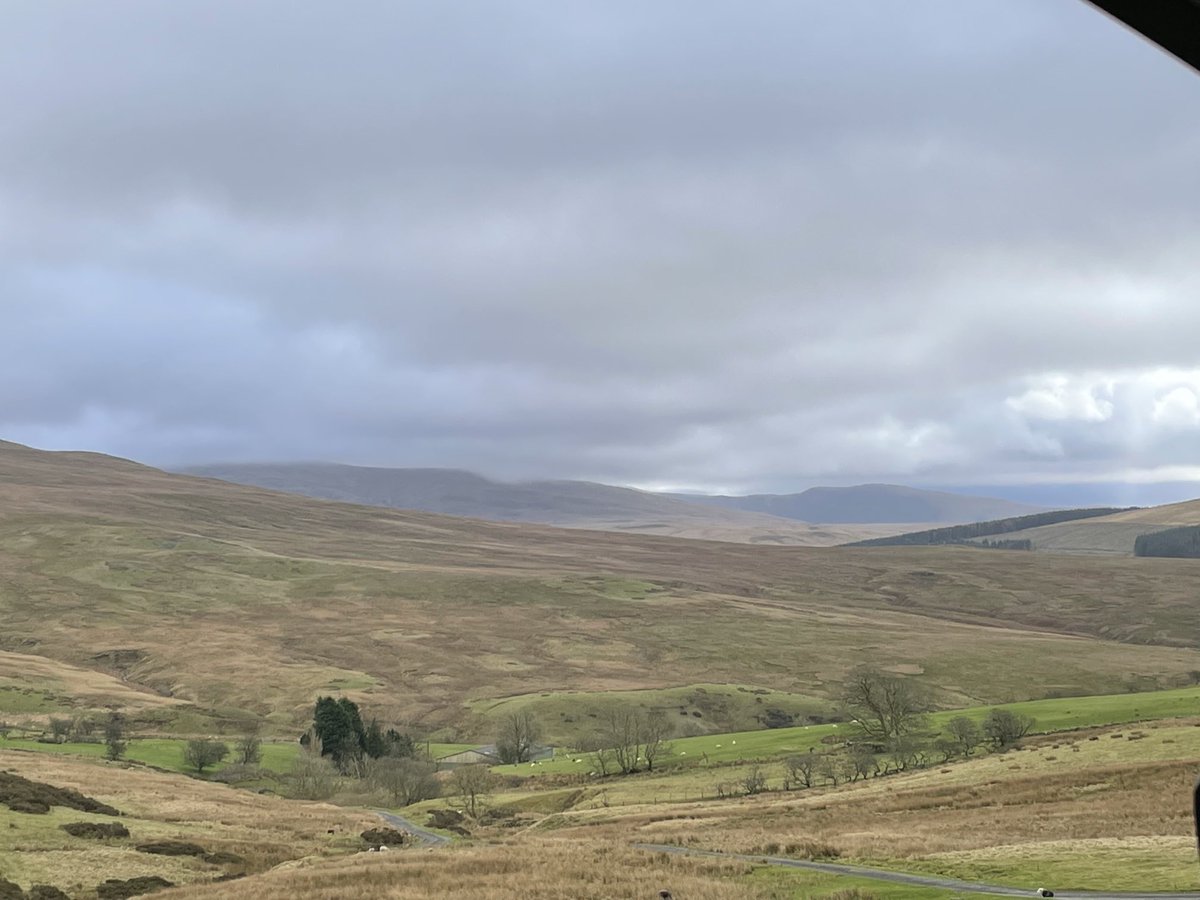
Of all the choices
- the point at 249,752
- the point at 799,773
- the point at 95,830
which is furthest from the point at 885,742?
the point at 95,830

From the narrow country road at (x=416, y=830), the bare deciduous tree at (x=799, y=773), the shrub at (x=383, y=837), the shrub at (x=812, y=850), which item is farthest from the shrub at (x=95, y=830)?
the bare deciduous tree at (x=799, y=773)

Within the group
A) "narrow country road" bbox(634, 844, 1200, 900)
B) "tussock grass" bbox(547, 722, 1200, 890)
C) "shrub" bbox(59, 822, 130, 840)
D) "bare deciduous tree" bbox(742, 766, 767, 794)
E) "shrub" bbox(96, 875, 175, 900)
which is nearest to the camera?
"narrow country road" bbox(634, 844, 1200, 900)

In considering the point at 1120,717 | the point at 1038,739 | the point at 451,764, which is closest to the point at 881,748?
the point at 1038,739

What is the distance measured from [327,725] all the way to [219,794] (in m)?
53.1

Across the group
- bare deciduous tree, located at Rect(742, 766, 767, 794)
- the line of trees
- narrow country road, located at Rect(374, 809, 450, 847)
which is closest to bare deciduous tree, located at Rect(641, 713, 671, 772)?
the line of trees

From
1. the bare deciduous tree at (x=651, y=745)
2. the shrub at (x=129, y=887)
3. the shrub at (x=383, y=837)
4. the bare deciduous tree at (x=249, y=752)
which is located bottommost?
the bare deciduous tree at (x=249, y=752)

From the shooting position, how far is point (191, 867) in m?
62.4

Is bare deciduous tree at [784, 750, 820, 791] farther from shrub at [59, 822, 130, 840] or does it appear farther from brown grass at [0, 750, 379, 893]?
shrub at [59, 822, 130, 840]

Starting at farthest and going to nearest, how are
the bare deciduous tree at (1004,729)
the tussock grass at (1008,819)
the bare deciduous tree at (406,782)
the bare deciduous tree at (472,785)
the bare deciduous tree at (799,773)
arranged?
the bare deciduous tree at (406,782) → the bare deciduous tree at (1004,729) → the bare deciduous tree at (799,773) → the bare deciduous tree at (472,785) → the tussock grass at (1008,819)

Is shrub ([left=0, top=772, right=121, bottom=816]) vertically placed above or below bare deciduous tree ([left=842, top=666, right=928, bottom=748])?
above

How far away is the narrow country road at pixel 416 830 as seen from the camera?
83.5 metres

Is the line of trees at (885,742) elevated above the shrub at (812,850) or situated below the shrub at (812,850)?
below

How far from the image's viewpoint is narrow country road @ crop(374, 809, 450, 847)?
274 ft

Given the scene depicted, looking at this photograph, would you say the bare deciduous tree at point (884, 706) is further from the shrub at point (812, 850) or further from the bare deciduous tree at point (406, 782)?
the shrub at point (812, 850)
